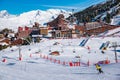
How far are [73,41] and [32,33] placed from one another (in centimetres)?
2611

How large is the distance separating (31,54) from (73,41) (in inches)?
812

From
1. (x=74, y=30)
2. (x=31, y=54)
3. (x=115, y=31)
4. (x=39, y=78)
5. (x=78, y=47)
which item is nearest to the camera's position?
(x=39, y=78)

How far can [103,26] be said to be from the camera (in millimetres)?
106875

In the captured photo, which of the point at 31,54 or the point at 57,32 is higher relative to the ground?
the point at 57,32

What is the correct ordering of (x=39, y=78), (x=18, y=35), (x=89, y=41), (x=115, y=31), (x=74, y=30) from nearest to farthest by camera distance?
(x=39, y=78), (x=89, y=41), (x=115, y=31), (x=74, y=30), (x=18, y=35)

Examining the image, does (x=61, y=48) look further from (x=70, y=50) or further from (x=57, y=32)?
(x=57, y=32)

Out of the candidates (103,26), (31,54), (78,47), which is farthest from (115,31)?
(31,54)

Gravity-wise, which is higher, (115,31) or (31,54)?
(115,31)

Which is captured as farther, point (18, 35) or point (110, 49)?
point (18, 35)

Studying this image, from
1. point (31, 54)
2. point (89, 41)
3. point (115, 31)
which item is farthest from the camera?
point (115, 31)

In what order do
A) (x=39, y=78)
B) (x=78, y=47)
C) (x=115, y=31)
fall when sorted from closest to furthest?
(x=39, y=78), (x=78, y=47), (x=115, y=31)

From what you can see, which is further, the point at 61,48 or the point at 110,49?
the point at 61,48

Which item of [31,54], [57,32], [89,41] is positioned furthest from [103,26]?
[31,54]

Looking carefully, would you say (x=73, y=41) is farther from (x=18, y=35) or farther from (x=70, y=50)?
(x=18, y=35)
